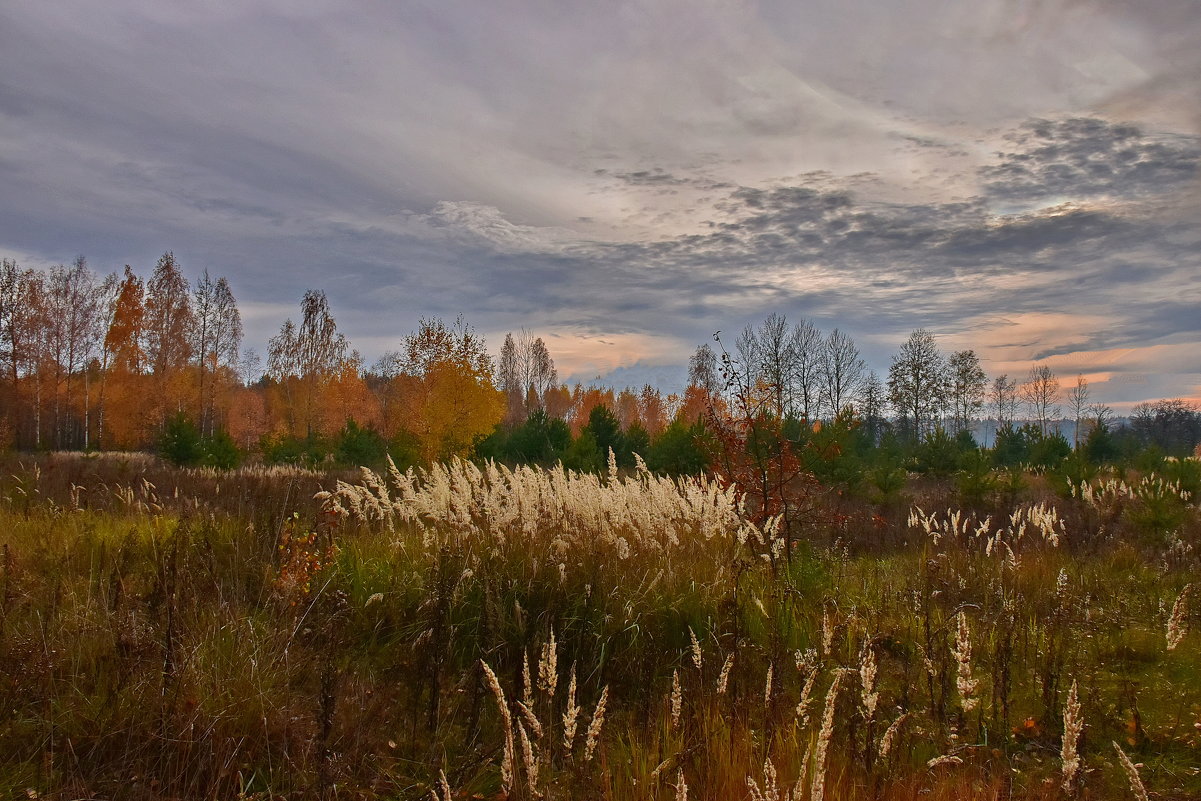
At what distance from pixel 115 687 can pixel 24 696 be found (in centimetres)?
50

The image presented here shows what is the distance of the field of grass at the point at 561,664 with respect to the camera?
2.80 m

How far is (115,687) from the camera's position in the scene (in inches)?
131

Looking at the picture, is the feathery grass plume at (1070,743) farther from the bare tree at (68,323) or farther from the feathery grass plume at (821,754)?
the bare tree at (68,323)

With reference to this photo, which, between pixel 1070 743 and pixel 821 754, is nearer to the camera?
pixel 821 754

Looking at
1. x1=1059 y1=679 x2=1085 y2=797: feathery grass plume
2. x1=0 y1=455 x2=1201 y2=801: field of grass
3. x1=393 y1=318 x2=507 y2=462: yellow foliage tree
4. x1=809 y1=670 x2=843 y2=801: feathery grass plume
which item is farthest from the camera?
x1=393 y1=318 x2=507 y2=462: yellow foliage tree

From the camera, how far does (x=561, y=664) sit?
167 inches

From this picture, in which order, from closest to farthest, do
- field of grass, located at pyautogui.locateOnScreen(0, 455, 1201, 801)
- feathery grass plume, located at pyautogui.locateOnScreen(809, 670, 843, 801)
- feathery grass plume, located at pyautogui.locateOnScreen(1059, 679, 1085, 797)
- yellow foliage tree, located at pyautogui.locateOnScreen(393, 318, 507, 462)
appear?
1. feathery grass plume, located at pyautogui.locateOnScreen(809, 670, 843, 801)
2. feathery grass plume, located at pyautogui.locateOnScreen(1059, 679, 1085, 797)
3. field of grass, located at pyautogui.locateOnScreen(0, 455, 1201, 801)
4. yellow foliage tree, located at pyautogui.locateOnScreen(393, 318, 507, 462)

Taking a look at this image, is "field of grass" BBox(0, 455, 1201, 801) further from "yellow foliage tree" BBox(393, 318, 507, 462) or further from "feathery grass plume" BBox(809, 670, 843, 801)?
"yellow foliage tree" BBox(393, 318, 507, 462)

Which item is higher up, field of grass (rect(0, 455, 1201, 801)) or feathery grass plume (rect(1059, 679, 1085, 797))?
feathery grass plume (rect(1059, 679, 1085, 797))

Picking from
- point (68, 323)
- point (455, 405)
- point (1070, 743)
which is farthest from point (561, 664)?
point (68, 323)

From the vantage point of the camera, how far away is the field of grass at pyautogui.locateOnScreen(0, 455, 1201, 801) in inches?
110

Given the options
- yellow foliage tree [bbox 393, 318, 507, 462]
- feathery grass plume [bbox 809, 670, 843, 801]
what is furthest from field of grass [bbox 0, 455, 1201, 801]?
yellow foliage tree [bbox 393, 318, 507, 462]

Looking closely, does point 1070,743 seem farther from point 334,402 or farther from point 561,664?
point 334,402

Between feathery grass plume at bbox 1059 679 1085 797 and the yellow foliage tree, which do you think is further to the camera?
the yellow foliage tree
